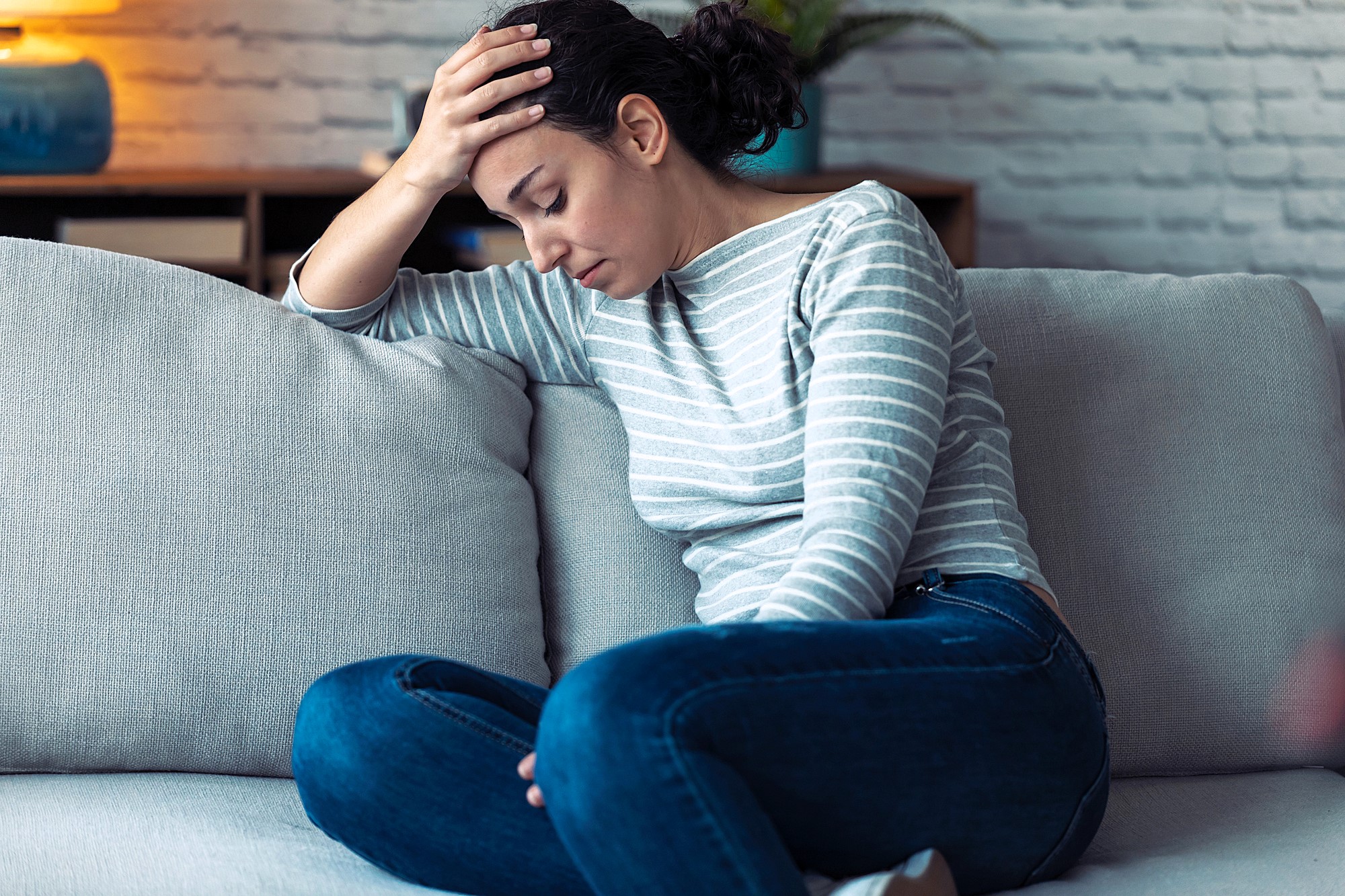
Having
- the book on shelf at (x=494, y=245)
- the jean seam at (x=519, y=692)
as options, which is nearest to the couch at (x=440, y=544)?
the jean seam at (x=519, y=692)

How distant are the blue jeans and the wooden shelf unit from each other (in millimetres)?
1519

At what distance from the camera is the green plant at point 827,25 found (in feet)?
8.02

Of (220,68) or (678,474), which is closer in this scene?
(678,474)

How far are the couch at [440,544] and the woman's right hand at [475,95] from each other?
0.69ft

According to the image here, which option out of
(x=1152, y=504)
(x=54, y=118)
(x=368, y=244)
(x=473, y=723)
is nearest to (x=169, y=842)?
(x=473, y=723)

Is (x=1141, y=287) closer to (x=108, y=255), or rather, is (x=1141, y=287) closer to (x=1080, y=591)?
(x=1080, y=591)

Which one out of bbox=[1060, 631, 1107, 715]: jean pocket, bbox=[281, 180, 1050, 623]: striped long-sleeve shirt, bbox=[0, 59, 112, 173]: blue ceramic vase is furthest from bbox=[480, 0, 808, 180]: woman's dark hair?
bbox=[0, 59, 112, 173]: blue ceramic vase

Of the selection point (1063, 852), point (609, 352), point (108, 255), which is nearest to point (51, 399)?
point (108, 255)

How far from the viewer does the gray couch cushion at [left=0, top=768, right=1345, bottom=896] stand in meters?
1.00

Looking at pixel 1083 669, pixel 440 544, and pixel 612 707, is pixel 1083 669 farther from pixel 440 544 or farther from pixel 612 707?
pixel 440 544

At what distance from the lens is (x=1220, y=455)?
1315mm

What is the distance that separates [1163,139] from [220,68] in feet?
6.61

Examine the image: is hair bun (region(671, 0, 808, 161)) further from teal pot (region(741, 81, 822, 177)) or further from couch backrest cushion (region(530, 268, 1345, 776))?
teal pot (region(741, 81, 822, 177))

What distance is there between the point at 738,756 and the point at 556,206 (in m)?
0.54
